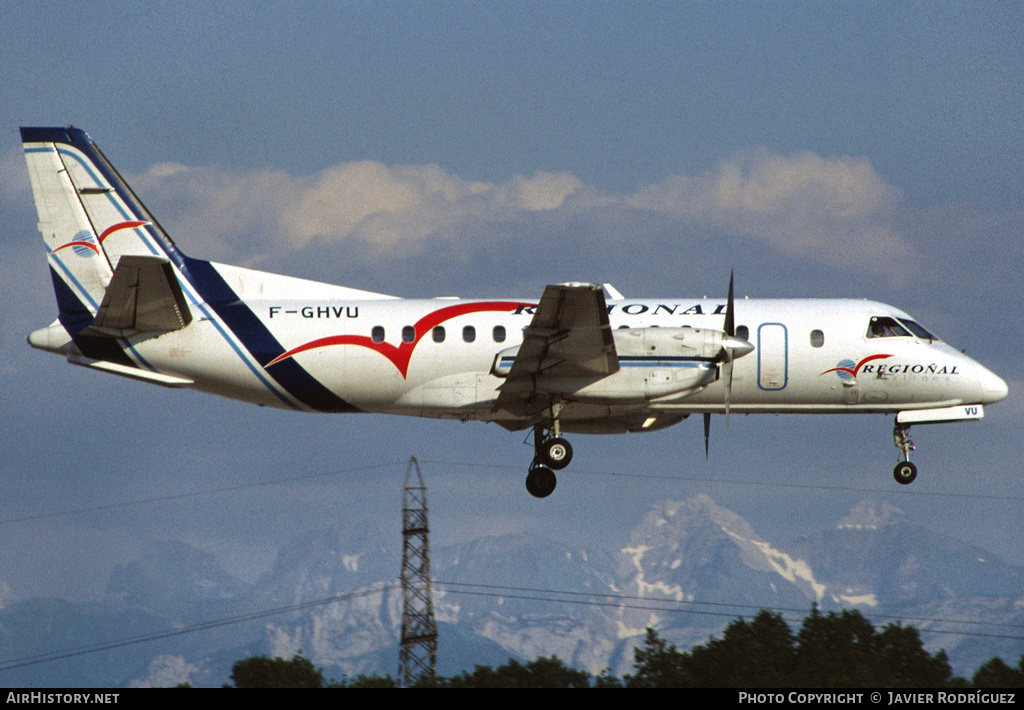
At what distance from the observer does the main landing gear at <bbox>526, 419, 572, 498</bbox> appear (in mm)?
25312

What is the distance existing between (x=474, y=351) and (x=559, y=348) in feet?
6.94

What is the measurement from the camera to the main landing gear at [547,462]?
25.3 metres

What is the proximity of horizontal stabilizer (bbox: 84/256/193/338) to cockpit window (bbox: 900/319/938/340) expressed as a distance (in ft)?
52.1

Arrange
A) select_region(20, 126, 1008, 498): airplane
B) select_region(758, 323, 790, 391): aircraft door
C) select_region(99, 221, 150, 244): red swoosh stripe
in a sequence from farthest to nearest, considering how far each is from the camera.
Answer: select_region(99, 221, 150, 244): red swoosh stripe
select_region(758, 323, 790, 391): aircraft door
select_region(20, 126, 1008, 498): airplane

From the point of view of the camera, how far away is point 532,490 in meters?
25.7

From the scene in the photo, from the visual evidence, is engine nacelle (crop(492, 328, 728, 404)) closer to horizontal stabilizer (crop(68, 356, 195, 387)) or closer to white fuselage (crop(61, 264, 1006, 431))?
white fuselage (crop(61, 264, 1006, 431))

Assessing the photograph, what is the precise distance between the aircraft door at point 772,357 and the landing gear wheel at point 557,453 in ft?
14.5

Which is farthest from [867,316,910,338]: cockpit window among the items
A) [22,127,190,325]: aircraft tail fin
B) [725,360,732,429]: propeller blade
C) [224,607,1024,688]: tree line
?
[22,127,190,325]: aircraft tail fin

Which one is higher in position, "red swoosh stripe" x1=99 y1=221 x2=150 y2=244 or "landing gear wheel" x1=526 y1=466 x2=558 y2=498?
"red swoosh stripe" x1=99 y1=221 x2=150 y2=244

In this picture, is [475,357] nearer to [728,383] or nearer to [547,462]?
[547,462]

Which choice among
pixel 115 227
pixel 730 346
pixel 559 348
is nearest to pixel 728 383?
pixel 730 346

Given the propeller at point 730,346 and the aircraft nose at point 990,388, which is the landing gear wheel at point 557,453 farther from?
the aircraft nose at point 990,388

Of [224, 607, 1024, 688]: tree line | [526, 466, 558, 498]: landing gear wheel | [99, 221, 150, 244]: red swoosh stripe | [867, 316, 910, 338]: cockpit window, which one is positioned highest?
[99, 221, 150, 244]: red swoosh stripe
